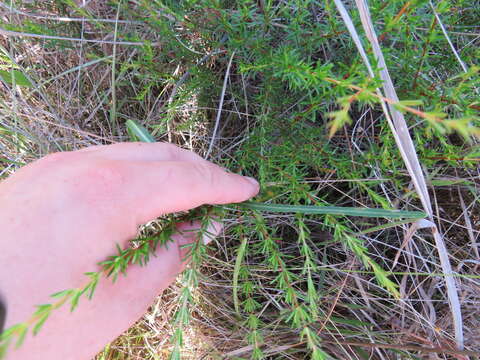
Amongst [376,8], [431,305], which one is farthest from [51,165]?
[431,305]

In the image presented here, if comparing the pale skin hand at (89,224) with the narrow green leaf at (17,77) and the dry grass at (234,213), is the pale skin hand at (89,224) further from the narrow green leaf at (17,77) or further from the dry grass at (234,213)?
the narrow green leaf at (17,77)

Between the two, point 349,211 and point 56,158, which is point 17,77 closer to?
point 56,158

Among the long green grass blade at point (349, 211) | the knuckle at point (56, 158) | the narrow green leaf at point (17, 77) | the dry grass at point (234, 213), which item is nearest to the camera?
the long green grass blade at point (349, 211)

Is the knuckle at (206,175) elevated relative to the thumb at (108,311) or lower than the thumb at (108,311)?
elevated

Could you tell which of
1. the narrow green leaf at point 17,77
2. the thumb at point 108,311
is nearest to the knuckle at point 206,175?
the thumb at point 108,311

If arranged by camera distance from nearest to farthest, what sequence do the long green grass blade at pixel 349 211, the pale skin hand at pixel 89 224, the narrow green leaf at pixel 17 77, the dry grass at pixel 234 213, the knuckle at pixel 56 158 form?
1. the pale skin hand at pixel 89 224
2. the long green grass blade at pixel 349 211
3. the knuckle at pixel 56 158
4. the dry grass at pixel 234 213
5. the narrow green leaf at pixel 17 77

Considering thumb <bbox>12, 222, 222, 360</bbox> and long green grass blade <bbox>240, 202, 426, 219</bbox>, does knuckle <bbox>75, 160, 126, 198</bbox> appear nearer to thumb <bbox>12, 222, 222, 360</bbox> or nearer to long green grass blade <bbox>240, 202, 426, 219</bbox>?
thumb <bbox>12, 222, 222, 360</bbox>

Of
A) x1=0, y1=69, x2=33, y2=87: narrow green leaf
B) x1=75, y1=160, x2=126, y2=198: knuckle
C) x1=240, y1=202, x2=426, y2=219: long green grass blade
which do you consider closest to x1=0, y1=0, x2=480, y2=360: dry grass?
x1=0, y1=69, x2=33, y2=87: narrow green leaf

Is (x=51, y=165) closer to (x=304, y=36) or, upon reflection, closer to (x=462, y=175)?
(x=304, y=36)

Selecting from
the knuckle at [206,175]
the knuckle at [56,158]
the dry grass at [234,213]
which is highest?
the knuckle at [56,158]
